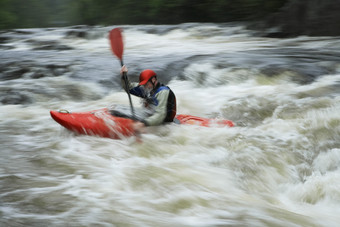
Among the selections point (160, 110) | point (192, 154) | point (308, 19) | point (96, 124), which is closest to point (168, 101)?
Result: point (160, 110)

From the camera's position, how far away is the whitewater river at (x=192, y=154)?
104 inches

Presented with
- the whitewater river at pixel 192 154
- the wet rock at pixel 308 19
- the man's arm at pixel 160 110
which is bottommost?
the whitewater river at pixel 192 154

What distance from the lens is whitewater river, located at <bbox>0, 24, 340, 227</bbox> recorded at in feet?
8.64

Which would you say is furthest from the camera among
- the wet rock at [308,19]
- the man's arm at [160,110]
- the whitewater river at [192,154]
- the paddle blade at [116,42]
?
the wet rock at [308,19]

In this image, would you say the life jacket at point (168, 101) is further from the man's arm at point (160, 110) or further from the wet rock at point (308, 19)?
the wet rock at point (308, 19)

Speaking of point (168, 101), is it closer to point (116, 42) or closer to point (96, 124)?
point (96, 124)

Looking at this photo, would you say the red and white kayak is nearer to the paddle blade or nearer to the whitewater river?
the whitewater river

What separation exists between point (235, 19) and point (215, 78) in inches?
435

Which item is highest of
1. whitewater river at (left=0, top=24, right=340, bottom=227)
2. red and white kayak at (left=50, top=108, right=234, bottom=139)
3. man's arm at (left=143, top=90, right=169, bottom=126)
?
man's arm at (left=143, top=90, right=169, bottom=126)

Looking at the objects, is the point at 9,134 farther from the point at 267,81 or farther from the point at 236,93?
the point at 267,81

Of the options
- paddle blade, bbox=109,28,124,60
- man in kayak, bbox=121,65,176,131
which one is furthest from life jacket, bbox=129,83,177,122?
paddle blade, bbox=109,28,124,60

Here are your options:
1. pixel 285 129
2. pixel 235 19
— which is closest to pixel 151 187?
pixel 285 129

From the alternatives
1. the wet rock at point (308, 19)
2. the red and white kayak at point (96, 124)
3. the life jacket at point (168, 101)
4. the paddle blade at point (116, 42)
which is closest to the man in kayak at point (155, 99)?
the life jacket at point (168, 101)

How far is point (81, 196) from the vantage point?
9.16 ft
